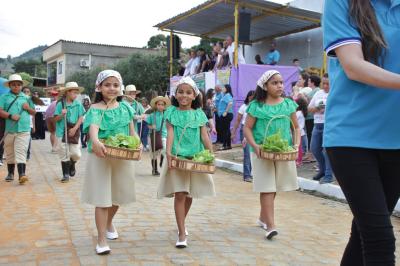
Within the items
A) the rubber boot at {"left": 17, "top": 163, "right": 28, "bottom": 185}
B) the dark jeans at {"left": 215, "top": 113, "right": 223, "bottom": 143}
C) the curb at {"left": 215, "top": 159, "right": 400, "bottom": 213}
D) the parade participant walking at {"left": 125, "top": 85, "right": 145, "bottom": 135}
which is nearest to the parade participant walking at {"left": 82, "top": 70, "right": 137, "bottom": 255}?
the parade participant walking at {"left": 125, "top": 85, "right": 145, "bottom": 135}

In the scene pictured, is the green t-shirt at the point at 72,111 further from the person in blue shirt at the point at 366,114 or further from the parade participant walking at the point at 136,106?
the person in blue shirt at the point at 366,114

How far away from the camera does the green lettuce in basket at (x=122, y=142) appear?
13.5 feet

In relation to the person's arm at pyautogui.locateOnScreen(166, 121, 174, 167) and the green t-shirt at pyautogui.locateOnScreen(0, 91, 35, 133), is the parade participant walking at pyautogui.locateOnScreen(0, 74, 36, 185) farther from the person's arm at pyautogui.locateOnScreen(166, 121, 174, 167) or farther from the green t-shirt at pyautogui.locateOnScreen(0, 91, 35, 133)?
the person's arm at pyautogui.locateOnScreen(166, 121, 174, 167)

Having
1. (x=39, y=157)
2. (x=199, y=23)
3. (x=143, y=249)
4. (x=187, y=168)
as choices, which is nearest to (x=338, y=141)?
(x=187, y=168)

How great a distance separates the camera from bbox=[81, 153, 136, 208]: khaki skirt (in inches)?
167

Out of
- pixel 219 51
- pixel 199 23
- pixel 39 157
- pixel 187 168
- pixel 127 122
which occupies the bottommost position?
pixel 39 157

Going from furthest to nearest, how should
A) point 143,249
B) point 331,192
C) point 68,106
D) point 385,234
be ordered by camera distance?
1. point 68,106
2. point 331,192
3. point 143,249
4. point 385,234

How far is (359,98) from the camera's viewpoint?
2055 millimetres

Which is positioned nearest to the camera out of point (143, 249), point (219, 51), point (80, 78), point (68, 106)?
point (143, 249)

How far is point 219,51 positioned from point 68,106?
841 centimetres

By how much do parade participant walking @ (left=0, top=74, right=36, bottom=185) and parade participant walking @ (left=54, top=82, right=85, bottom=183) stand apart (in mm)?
647

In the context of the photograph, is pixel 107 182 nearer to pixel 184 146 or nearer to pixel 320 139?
pixel 184 146

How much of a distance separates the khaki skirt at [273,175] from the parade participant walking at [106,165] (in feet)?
4.69

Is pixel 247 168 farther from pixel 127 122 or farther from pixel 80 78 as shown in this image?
pixel 80 78
